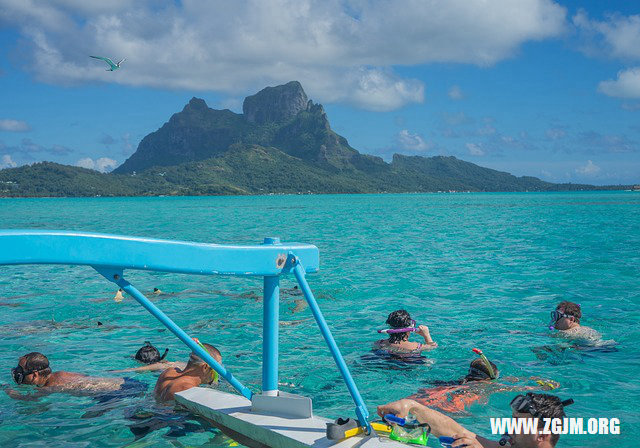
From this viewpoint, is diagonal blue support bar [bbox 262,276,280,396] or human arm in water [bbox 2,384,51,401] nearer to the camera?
diagonal blue support bar [bbox 262,276,280,396]

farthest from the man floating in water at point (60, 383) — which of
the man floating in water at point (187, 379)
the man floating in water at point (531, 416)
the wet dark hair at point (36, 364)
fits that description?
the man floating in water at point (531, 416)

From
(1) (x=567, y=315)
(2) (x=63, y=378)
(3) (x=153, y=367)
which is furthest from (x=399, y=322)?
(2) (x=63, y=378)

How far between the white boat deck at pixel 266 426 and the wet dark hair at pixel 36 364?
3716mm

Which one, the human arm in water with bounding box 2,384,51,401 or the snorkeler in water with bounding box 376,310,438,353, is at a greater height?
the snorkeler in water with bounding box 376,310,438,353

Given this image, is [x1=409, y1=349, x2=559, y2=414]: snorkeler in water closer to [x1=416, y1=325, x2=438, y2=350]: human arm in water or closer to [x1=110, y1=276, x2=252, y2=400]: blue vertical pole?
[x1=416, y1=325, x2=438, y2=350]: human arm in water

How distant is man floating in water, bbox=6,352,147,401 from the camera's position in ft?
26.6

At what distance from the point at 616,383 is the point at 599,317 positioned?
5.64 m

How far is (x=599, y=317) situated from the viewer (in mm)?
13922

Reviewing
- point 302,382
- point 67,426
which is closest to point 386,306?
point 302,382

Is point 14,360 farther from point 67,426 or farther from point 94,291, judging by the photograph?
point 94,291

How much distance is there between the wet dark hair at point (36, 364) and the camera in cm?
823

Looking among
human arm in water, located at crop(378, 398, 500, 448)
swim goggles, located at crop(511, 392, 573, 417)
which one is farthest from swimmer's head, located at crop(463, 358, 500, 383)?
swim goggles, located at crop(511, 392, 573, 417)

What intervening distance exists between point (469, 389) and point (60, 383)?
220 inches

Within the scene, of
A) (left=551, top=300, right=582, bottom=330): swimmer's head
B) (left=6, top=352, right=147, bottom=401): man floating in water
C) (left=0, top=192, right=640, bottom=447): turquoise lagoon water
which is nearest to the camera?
(left=0, top=192, right=640, bottom=447): turquoise lagoon water
